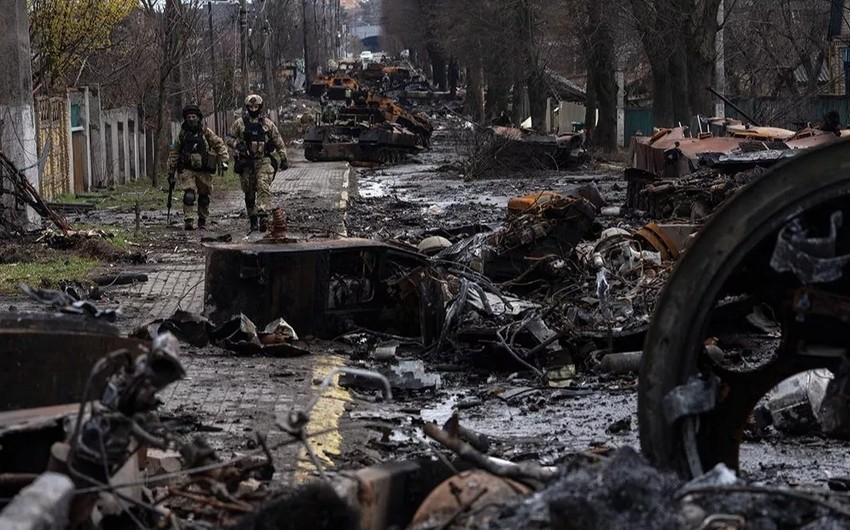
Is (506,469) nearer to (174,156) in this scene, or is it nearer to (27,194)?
(27,194)

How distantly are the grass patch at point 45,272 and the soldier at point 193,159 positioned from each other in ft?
13.0

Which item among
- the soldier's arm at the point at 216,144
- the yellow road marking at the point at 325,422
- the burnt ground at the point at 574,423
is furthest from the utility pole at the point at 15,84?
the yellow road marking at the point at 325,422

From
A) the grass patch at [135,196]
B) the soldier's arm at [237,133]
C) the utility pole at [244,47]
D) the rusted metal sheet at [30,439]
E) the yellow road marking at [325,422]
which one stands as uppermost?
the utility pole at [244,47]

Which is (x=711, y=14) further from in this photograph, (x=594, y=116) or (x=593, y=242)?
(x=593, y=242)

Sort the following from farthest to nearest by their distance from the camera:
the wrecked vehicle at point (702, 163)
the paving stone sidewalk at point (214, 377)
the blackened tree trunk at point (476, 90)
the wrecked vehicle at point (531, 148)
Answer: the blackened tree trunk at point (476, 90) < the wrecked vehicle at point (531, 148) < the wrecked vehicle at point (702, 163) < the paving stone sidewalk at point (214, 377)

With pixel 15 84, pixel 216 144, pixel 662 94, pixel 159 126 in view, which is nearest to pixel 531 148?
pixel 662 94

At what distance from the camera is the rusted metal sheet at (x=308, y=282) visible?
11633 mm

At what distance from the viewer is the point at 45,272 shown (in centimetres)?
1516

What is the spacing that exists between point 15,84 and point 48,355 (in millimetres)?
14947

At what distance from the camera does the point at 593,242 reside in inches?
609

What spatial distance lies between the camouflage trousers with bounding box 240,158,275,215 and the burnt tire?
15.6m

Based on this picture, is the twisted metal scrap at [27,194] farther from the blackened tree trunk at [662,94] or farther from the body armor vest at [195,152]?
the blackened tree trunk at [662,94]

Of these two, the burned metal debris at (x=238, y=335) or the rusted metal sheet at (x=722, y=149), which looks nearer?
the burned metal debris at (x=238, y=335)

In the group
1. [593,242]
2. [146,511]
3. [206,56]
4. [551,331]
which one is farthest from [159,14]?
[146,511]
